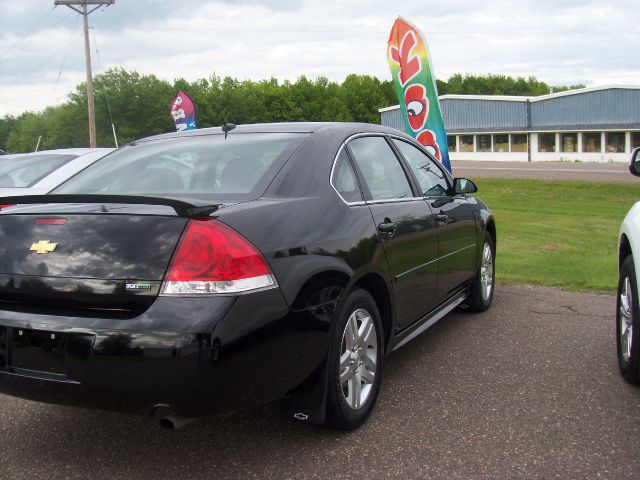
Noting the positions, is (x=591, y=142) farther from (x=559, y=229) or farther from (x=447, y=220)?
(x=447, y=220)

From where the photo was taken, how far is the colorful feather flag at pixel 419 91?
414 inches

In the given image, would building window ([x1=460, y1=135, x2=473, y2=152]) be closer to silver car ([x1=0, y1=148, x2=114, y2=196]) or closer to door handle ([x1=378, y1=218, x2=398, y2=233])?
silver car ([x1=0, y1=148, x2=114, y2=196])

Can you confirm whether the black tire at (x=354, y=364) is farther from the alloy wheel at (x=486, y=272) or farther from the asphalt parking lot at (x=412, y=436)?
the alloy wheel at (x=486, y=272)

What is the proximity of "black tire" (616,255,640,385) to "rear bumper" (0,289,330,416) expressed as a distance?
7.04ft

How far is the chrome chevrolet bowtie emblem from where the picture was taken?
8.84 feet

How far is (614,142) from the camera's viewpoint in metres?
54.2

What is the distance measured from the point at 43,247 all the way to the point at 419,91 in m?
8.68

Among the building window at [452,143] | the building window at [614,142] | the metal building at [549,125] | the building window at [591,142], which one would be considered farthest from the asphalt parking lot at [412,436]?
the building window at [452,143]

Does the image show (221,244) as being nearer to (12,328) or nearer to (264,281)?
(264,281)

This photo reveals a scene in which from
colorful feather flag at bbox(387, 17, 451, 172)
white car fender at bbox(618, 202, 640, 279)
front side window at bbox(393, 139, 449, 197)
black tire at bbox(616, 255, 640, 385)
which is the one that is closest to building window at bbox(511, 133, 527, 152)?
colorful feather flag at bbox(387, 17, 451, 172)

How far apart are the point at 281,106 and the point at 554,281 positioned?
9616 centimetres

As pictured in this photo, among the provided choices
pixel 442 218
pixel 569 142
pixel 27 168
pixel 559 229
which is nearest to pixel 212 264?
pixel 442 218

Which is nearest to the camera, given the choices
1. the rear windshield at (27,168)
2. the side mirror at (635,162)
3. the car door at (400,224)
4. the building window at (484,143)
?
the car door at (400,224)

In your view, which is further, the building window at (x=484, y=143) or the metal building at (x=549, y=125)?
the building window at (x=484, y=143)
